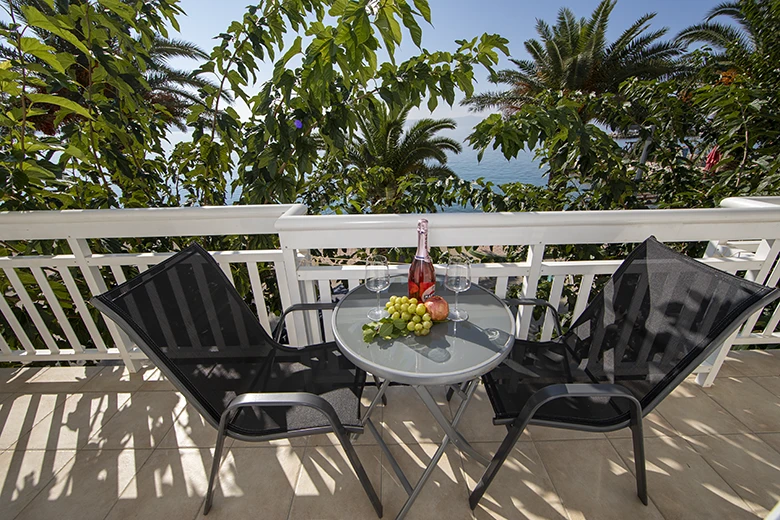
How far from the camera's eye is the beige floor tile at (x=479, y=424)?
170 cm

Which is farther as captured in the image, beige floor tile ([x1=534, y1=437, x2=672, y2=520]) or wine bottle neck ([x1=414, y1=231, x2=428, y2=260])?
beige floor tile ([x1=534, y1=437, x2=672, y2=520])

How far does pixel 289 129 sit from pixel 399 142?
8249 mm

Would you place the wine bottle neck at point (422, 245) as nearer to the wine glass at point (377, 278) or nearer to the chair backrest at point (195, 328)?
the wine glass at point (377, 278)

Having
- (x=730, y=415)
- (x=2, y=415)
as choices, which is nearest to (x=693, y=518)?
(x=730, y=415)

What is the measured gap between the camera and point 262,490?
1481 millimetres

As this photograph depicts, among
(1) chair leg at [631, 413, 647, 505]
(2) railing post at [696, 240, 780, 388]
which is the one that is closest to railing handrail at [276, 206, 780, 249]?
(2) railing post at [696, 240, 780, 388]

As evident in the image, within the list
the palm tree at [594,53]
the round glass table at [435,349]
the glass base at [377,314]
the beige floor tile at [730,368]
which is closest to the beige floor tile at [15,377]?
the round glass table at [435,349]

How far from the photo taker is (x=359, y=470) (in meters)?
1.25

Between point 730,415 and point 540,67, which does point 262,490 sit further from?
point 540,67

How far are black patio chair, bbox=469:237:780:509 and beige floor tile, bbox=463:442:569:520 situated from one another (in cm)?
11

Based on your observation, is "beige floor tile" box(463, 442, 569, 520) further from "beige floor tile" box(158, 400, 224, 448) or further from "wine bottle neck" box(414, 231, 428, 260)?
"beige floor tile" box(158, 400, 224, 448)

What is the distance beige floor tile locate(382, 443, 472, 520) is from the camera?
4.54 feet

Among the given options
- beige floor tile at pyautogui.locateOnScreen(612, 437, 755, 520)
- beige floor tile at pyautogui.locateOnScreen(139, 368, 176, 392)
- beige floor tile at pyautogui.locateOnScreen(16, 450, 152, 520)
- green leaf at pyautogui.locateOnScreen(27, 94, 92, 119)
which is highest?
green leaf at pyautogui.locateOnScreen(27, 94, 92, 119)

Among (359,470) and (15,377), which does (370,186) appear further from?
(15,377)
